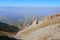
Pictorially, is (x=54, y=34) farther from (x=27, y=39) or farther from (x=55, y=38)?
(x=27, y=39)

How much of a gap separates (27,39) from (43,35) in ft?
12.3

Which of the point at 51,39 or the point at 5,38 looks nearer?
the point at 51,39

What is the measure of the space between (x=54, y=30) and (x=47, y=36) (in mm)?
2274

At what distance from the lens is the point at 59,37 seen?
31781mm

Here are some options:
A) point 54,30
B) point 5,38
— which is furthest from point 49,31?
point 5,38

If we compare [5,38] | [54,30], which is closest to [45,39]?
[54,30]

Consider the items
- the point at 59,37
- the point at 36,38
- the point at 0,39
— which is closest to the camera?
the point at 59,37

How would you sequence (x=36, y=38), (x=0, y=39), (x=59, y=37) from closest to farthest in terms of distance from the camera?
(x=59, y=37) < (x=36, y=38) < (x=0, y=39)

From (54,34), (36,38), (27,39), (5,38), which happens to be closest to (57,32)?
(54,34)

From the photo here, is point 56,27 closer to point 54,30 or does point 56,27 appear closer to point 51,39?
point 54,30

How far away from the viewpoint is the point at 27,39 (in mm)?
36688

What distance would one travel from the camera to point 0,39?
37938 mm

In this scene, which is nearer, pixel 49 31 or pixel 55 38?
pixel 55 38

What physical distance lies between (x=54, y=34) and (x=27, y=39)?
6.02 meters
